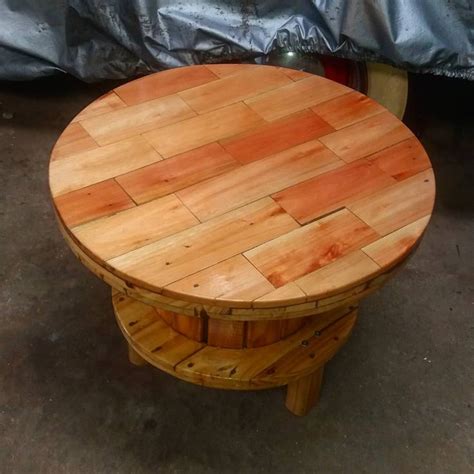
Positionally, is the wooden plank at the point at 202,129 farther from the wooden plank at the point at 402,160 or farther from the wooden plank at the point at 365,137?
the wooden plank at the point at 402,160

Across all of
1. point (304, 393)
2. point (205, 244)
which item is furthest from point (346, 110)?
point (304, 393)

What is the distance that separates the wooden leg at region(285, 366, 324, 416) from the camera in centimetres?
138

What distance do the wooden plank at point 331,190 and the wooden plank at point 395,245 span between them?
11 centimetres

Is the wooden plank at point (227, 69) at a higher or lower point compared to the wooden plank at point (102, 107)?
higher

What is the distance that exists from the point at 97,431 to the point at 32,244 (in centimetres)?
68

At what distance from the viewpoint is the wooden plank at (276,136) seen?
1.28 meters

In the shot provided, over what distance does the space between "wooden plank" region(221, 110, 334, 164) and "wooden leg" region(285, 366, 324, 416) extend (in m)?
0.49

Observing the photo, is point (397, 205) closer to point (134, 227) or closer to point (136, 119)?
point (134, 227)

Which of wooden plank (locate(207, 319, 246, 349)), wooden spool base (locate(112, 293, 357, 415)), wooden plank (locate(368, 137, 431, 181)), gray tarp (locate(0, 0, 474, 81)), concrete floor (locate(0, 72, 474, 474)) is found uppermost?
wooden plank (locate(368, 137, 431, 181))

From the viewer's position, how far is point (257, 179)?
3.98 feet

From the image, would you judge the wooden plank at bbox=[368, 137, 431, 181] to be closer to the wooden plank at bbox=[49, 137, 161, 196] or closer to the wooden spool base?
the wooden spool base

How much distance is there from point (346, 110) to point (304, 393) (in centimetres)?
64

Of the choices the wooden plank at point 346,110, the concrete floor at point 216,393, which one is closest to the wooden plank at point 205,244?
the wooden plank at point 346,110

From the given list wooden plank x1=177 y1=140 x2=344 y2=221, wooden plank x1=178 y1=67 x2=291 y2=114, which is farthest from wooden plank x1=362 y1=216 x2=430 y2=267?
wooden plank x1=178 y1=67 x2=291 y2=114
